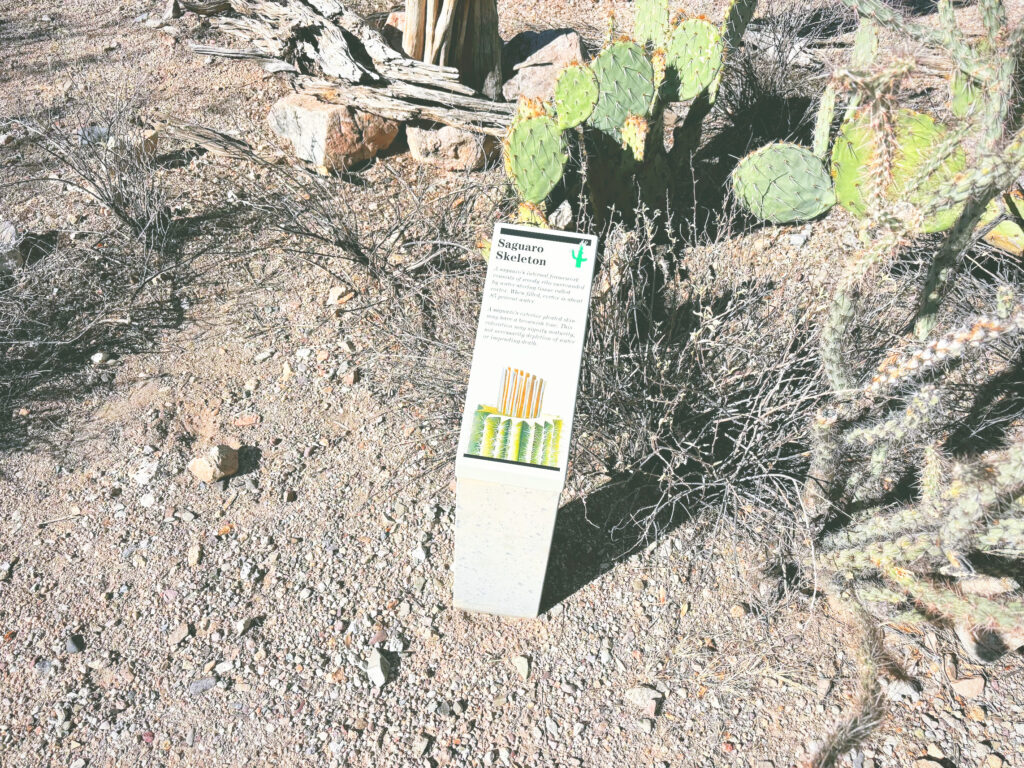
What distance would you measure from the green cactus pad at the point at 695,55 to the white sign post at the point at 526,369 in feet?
5.65

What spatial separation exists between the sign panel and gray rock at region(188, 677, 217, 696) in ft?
3.72

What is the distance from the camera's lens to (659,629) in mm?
2488

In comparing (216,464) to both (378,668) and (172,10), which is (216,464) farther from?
(172,10)

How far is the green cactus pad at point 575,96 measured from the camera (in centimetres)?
304

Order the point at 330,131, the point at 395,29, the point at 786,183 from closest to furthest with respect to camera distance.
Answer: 1. the point at 786,183
2. the point at 330,131
3. the point at 395,29

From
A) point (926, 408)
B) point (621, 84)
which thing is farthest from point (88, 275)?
point (926, 408)

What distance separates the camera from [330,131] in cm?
406

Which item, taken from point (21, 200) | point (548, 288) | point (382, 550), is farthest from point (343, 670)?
point (21, 200)

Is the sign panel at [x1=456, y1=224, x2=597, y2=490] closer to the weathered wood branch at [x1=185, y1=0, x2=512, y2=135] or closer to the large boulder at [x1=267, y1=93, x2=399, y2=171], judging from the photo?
the weathered wood branch at [x1=185, y1=0, x2=512, y2=135]

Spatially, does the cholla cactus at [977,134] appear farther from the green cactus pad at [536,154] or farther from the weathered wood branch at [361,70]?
the weathered wood branch at [361,70]

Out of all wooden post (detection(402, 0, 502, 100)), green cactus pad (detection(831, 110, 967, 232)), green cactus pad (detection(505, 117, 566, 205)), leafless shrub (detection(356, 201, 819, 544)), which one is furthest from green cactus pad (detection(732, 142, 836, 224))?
wooden post (detection(402, 0, 502, 100))

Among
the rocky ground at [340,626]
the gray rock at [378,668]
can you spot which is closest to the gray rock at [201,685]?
the rocky ground at [340,626]

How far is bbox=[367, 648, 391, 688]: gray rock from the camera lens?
2363 millimetres

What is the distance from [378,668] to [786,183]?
100 inches
